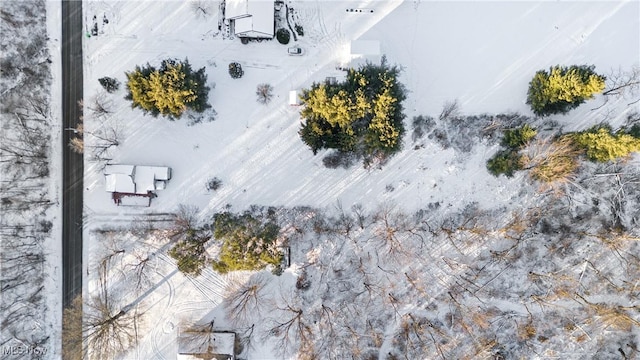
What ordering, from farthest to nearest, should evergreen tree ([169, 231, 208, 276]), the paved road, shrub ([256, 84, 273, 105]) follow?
shrub ([256, 84, 273, 105])
the paved road
evergreen tree ([169, 231, 208, 276])

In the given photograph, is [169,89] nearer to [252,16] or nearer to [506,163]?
[252,16]

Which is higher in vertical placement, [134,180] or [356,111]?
[134,180]

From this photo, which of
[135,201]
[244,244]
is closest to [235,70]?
[135,201]

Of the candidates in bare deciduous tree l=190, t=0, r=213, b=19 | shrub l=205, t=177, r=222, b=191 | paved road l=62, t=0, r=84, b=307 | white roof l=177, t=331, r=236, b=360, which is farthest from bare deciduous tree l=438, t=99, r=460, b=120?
paved road l=62, t=0, r=84, b=307

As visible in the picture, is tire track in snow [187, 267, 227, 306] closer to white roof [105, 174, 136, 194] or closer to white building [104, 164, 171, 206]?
white building [104, 164, 171, 206]

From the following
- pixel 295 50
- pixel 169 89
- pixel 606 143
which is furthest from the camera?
pixel 295 50

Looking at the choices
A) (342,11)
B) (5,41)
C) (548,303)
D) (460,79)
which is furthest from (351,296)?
(5,41)
